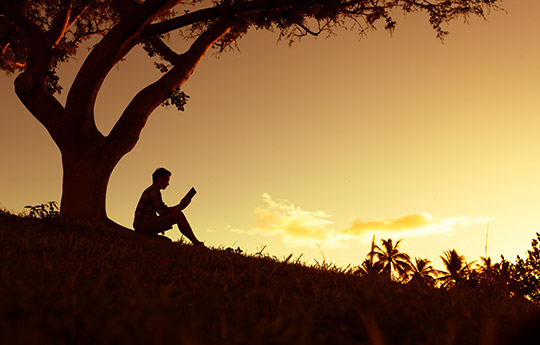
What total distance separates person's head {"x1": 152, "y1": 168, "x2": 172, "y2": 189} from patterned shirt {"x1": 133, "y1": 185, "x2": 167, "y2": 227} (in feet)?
0.49

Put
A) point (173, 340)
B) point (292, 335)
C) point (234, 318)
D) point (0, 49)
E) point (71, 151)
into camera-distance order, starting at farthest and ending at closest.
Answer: point (0, 49) < point (71, 151) < point (234, 318) < point (292, 335) < point (173, 340)

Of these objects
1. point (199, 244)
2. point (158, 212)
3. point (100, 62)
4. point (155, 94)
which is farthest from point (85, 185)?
point (199, 244)

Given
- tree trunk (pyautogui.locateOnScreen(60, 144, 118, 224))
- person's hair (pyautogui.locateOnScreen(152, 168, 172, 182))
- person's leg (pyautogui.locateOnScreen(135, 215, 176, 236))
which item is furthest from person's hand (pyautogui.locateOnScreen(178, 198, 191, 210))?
tree trunk (pyautogui.locateOnScreen(60, 144, 118, 224))

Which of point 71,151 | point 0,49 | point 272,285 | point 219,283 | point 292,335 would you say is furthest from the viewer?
point 0,49

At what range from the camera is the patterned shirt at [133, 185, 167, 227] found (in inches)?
331

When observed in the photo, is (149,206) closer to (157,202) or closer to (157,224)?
(157,202)

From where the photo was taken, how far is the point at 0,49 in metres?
13.1

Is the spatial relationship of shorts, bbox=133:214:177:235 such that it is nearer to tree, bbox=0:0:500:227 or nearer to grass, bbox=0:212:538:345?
tree, bbox=0:0:500:227

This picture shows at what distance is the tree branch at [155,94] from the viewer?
9.38 metres

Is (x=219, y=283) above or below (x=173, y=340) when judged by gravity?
above

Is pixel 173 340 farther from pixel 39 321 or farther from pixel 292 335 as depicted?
pixel 39 321

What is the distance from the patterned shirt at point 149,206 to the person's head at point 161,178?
0.15 metres

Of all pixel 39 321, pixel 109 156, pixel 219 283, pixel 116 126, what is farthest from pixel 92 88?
pixel 39 321

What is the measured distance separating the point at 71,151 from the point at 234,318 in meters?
8.45
